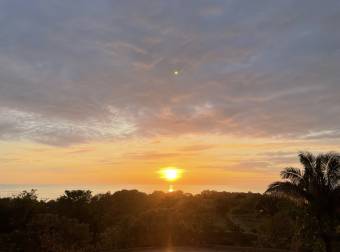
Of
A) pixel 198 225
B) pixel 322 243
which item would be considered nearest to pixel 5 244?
pixel 198 225

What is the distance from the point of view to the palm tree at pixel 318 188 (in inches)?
850

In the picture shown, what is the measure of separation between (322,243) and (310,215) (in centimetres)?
162

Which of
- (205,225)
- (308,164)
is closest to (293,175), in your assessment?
(308,164)

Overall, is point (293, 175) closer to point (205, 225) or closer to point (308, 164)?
point (308, 164)

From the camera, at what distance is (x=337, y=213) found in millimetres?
21844

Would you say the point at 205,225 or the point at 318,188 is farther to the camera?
the point at 205,225

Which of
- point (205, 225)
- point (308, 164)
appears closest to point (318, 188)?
point (308, 164)

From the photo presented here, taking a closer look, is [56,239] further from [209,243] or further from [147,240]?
[209,243]

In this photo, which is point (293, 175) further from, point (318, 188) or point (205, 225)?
point (205, 225)

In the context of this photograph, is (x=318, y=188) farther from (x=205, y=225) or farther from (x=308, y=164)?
(x=205, y=225)

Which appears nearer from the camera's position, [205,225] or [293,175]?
[293,175]

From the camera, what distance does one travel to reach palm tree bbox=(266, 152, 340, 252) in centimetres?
2158

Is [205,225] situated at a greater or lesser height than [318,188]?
lesser

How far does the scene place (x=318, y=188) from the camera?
21562 millimetres
